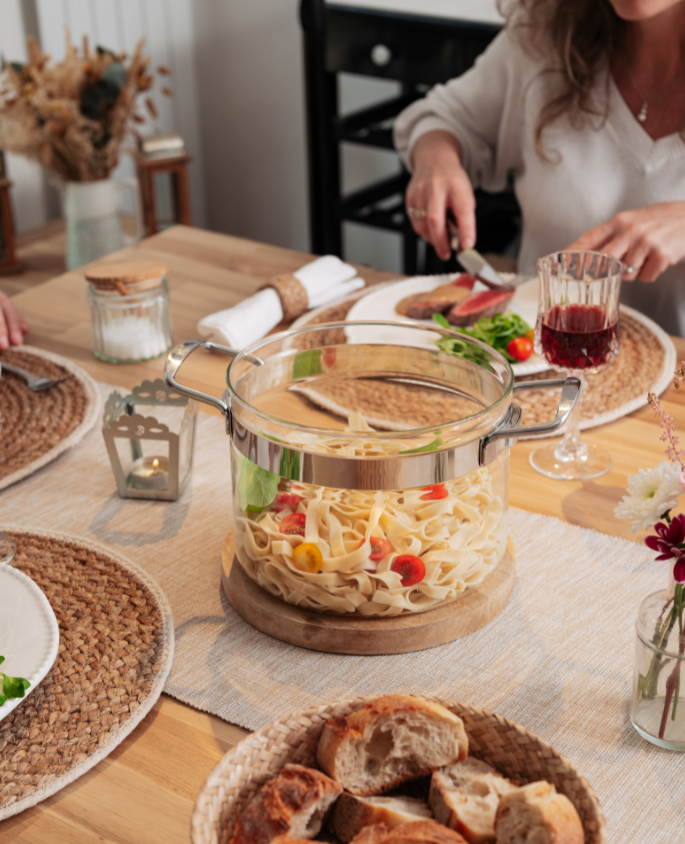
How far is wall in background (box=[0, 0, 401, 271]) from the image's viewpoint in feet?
11.4

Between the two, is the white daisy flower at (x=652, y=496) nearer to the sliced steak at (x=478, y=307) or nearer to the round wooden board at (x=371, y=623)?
the round wooden board at (x=371, y=623)

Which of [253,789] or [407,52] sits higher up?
[407,52]

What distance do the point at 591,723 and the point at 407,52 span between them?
8.51 feet

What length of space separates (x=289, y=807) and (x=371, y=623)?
0.92 ft

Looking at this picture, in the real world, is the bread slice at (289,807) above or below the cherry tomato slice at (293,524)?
below

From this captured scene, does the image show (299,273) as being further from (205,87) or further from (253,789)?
(205,87)

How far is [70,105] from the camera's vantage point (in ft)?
8.93

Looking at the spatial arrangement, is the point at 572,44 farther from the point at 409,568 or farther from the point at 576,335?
the point at 409,568

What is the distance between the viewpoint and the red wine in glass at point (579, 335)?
3.81ft

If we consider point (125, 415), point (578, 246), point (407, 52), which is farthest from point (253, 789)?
point (407, 52)

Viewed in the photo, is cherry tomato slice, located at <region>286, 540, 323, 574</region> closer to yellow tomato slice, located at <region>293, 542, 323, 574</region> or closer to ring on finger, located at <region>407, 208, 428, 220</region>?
yellow tomato slice, located at <region>293, 542, 323, 574</region>

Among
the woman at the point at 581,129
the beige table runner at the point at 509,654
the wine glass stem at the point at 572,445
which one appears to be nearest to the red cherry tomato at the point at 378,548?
the beige table runner at the point at 509,654

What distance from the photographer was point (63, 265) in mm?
3311

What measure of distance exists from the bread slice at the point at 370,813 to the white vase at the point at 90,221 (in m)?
2.45
